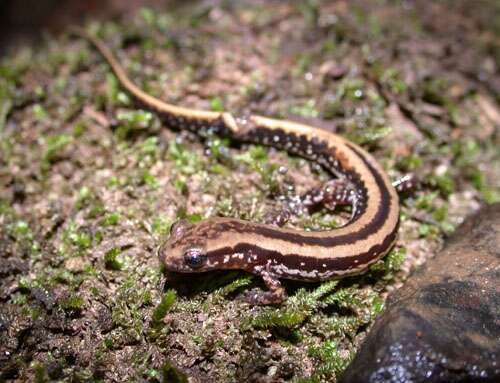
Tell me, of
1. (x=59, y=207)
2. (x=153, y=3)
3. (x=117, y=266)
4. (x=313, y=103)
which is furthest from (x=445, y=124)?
(x=153, y=3)

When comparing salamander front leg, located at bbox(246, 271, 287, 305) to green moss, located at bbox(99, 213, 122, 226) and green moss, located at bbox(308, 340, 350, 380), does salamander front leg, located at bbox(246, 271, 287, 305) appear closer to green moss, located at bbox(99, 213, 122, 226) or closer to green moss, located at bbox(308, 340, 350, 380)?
green moss, located at bbox(308, 340, 350, 380)

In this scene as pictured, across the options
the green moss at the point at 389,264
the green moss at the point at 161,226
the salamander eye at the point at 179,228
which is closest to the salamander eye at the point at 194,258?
the salamander eye at the point at 179,228

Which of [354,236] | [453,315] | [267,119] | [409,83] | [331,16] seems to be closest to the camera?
[453,315]

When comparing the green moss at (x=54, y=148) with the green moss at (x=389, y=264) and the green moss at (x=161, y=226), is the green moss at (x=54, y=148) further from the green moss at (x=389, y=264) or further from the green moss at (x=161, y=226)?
the green moss at (x=389, y=264)

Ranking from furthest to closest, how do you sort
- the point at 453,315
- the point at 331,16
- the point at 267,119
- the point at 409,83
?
the point at 331,16 → the point at 409,83 → the point at 267,119 → the point at 453,315

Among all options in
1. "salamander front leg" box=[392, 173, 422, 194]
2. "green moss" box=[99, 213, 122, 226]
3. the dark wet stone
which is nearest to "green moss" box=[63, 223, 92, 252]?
"green moss" box=[99, 213, 122, 226]

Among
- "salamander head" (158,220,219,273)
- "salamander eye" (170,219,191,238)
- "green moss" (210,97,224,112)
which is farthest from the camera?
"green moss" (210,97,224,112)

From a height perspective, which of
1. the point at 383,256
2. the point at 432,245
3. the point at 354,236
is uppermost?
the point at 354,236

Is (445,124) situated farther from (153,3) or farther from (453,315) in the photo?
(153,3)
